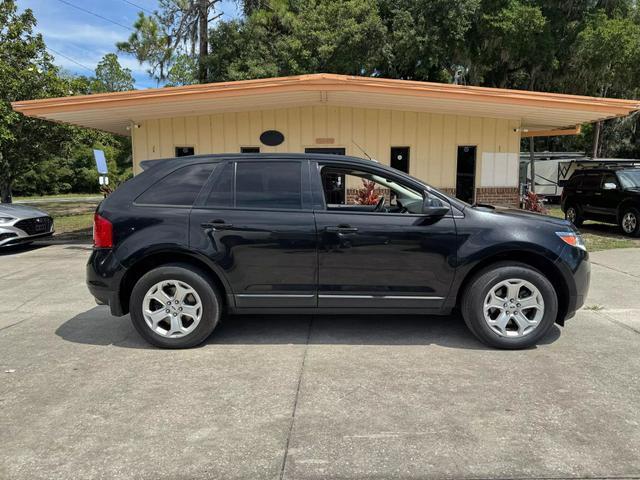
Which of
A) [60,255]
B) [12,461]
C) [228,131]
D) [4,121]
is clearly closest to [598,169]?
[228,131]

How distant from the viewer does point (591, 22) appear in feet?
70.0

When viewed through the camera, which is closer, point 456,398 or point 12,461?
point 12,461

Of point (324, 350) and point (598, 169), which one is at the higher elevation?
point (598, 169)

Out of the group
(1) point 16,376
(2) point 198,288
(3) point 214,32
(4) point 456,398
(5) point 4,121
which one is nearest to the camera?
(4) point 456,398

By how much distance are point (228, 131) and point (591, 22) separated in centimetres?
1743

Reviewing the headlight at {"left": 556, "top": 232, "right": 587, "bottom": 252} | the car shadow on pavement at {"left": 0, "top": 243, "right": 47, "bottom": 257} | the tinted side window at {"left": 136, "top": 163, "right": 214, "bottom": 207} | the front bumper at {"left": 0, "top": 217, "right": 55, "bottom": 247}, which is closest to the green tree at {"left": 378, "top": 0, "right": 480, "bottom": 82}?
the car shadow on pavement at {"left": 0, "top": 243, "right": 47, "bottom": 257}

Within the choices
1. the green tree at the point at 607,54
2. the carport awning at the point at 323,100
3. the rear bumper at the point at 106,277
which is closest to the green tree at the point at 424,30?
the green tree at the point at 607,54

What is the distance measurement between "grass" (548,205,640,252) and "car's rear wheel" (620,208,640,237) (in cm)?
19

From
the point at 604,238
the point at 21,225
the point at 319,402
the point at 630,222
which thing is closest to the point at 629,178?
the point at 630,222

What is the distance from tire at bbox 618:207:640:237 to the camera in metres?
11.9

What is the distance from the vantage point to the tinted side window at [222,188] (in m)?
4.62

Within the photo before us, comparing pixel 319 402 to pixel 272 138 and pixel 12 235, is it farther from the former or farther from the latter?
pixel 272 138

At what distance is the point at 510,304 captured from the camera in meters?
4.51

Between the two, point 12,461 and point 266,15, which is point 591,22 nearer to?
point 266,15
